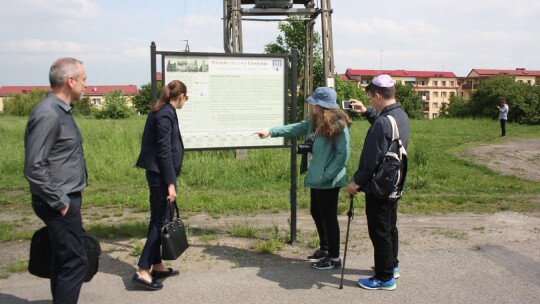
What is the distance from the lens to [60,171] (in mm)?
3350

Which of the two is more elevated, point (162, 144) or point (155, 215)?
point (162, 144)

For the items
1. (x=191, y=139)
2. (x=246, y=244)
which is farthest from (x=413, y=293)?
(x=191, y=139)

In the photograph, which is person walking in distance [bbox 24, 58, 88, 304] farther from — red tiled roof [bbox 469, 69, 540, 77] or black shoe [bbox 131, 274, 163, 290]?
red tiled roof [bbox 469, 69, 540, 77]

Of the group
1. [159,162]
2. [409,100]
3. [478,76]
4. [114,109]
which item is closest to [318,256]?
[159,162]

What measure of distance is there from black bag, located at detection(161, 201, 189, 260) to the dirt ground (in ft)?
1.92

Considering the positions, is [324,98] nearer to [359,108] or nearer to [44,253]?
[359,108]

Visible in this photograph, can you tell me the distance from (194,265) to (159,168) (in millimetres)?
1301

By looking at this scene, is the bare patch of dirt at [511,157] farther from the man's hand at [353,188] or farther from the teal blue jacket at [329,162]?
the man's hand at [353,188]

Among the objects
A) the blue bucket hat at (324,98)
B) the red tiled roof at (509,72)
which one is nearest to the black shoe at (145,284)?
the blue bucket hat at (324,98)

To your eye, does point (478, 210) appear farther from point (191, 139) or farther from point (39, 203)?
A: point (39, 203)

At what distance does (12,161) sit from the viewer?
11.8 meters

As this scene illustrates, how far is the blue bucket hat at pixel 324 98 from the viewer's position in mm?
4812

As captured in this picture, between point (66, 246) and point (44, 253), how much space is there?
0.37 metres

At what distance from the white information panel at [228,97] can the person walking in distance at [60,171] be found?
1.96 meters
